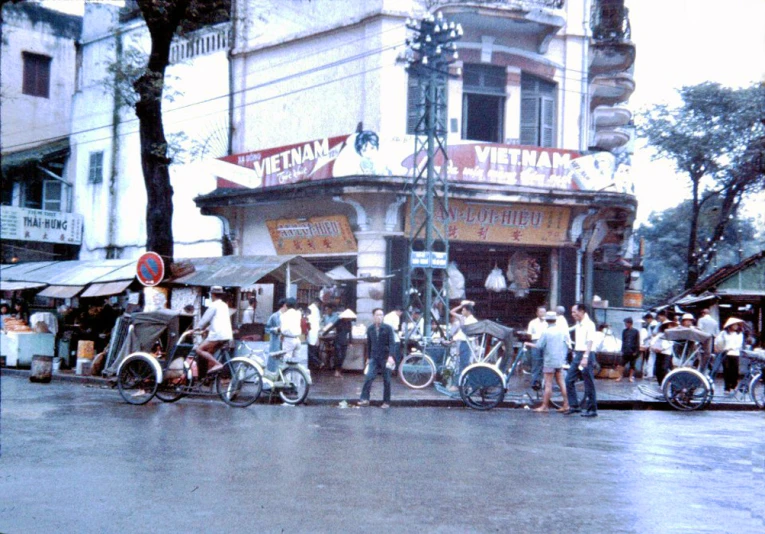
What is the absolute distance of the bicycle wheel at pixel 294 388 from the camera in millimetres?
14055

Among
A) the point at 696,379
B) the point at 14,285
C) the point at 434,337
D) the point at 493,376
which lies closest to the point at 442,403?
the point at 493,376

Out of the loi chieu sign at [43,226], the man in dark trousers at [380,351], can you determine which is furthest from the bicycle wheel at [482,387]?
the loi chieu sign at [43,226]

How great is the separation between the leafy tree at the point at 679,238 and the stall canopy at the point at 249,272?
2159cm

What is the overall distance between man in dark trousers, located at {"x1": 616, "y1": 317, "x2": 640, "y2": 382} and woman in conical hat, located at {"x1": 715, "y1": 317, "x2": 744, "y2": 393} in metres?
2.73

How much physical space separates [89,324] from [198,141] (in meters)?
7.68

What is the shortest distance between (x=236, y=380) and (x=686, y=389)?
7722mm

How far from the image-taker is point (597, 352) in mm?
21172

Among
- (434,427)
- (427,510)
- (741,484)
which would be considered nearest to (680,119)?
(434,427)

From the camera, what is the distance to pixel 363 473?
26.0ft

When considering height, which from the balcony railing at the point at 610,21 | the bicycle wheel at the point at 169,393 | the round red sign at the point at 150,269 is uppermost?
the balcony railing at the point at 610,21

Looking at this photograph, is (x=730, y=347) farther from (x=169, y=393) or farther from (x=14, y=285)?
(x=14, y=285)

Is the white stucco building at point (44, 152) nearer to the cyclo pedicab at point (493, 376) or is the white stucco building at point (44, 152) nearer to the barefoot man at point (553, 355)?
the cyclo pedicab at point (493, 376)

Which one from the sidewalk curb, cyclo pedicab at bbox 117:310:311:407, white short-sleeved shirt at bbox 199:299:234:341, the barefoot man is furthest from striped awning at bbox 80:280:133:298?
→ the barefoot man

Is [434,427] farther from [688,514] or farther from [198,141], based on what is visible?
[198,141]
